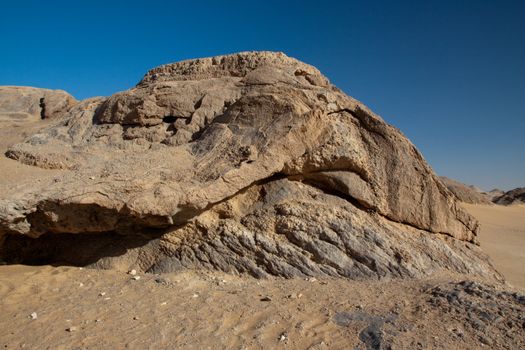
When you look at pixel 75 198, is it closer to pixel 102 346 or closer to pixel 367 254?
pixel 102 346

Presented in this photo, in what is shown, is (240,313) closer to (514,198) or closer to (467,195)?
(467,195)

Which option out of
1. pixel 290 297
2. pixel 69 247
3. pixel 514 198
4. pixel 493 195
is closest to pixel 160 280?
pixel 290 297

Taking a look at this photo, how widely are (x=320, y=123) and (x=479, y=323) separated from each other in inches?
118

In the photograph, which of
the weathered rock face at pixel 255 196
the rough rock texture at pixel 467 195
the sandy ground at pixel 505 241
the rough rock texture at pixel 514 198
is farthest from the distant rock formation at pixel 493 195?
the weathered rock face at pixel 255 196

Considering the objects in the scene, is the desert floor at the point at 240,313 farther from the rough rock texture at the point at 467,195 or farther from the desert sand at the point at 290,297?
the rough rock texture at the point at 467,195

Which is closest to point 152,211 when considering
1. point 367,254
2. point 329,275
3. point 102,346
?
point 102,346

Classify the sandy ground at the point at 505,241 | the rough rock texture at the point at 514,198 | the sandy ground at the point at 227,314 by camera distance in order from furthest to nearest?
the rough rock texture at the point at 514,198 → the sandy ground at the point at 505,241 → the sandy ground at the point at 227,314

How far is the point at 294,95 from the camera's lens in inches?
203

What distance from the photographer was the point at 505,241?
11508 millimetres

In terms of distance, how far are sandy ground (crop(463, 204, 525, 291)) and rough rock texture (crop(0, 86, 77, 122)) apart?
11913mm

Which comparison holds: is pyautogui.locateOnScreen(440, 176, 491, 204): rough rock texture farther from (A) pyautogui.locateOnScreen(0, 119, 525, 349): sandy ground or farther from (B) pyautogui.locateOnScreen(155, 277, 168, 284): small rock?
(B) pyautogui.locateOnScreen(155, 277, 168, 284): small rock

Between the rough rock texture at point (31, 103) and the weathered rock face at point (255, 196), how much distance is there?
5.74 meters

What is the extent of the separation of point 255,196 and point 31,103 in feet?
36.5

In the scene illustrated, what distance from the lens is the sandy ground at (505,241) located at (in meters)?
8.03
